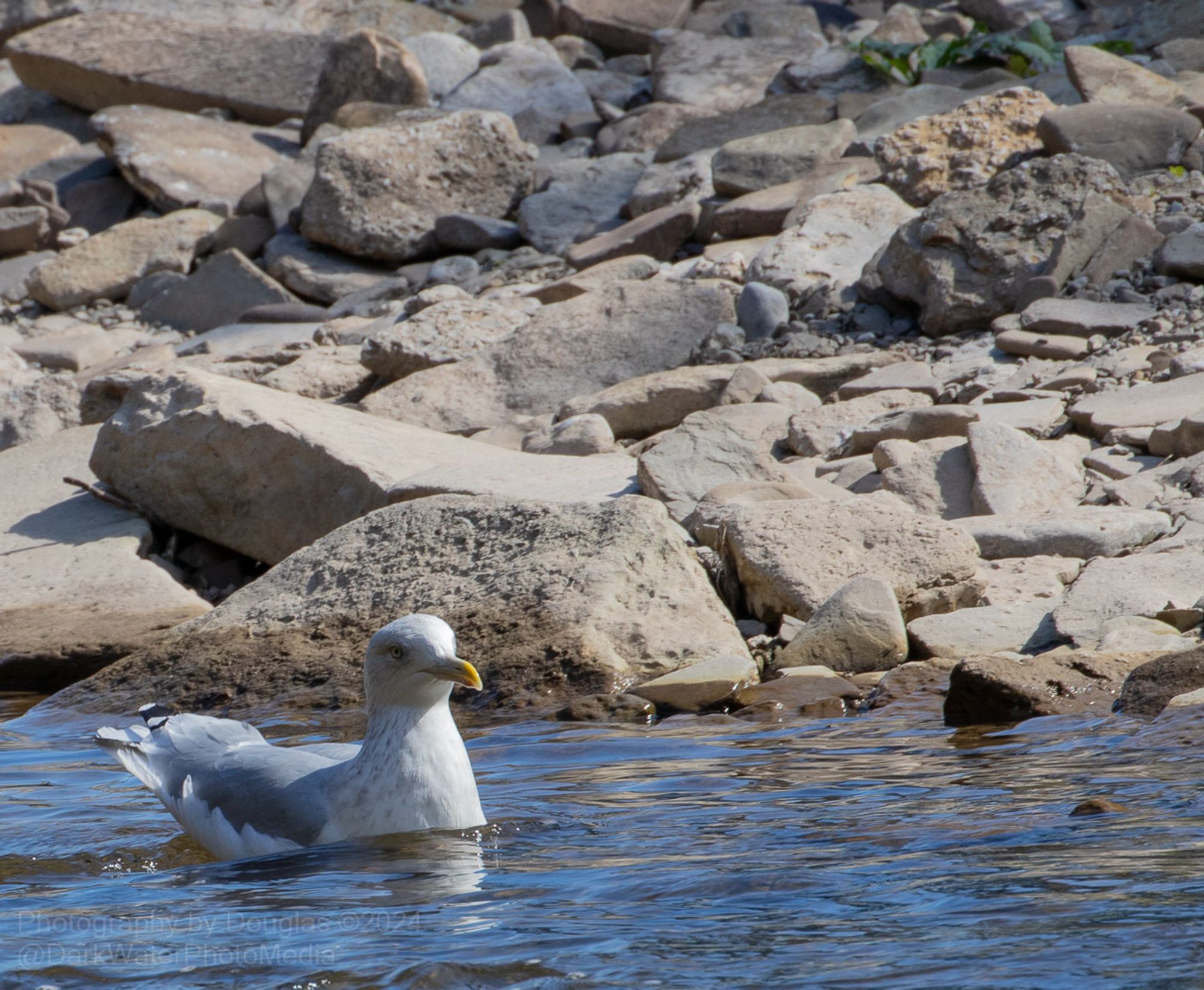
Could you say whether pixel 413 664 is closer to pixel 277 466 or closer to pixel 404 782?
pixel 404 782

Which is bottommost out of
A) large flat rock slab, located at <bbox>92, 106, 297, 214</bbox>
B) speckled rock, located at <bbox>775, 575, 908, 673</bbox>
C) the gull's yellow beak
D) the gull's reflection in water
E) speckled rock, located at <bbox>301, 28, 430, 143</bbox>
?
speckled rock, located at <bbox>775, 575, 908, 673</bbox>

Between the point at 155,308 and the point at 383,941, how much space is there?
41.2 feet

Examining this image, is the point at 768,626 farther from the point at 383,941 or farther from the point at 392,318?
the point at 392,318

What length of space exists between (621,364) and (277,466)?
3024 millimetres

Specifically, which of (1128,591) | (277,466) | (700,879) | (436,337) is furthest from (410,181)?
(700,879)

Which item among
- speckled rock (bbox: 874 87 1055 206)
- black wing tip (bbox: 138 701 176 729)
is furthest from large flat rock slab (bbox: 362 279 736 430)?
black wing tip (bbox: 138 701 176 729)

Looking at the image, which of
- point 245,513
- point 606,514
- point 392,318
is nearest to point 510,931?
point 606,514

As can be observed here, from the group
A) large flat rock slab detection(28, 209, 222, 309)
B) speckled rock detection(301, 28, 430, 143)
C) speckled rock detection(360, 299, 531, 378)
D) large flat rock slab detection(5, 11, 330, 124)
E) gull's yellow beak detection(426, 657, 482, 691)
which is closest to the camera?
gull's yellow beak detection(426, 657, 482, 691)

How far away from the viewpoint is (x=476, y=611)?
631 centimetres

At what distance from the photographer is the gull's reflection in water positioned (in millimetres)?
3529

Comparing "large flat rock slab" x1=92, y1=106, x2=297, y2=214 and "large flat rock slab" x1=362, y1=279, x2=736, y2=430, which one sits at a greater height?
"large flat rock slab" x1=92, y1=106, x2=297, y2=214

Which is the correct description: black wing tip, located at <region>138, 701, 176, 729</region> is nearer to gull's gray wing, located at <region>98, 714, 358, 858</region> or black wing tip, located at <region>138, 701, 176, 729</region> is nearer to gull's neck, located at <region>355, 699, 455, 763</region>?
gull's gray wing, located at <region>98, 714, 358, 858</region>

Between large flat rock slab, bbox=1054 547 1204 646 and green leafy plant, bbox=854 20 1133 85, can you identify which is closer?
large flat rock slab, bbox=1054 547 1204 646

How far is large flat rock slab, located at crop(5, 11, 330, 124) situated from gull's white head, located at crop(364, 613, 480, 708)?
51.2ft
